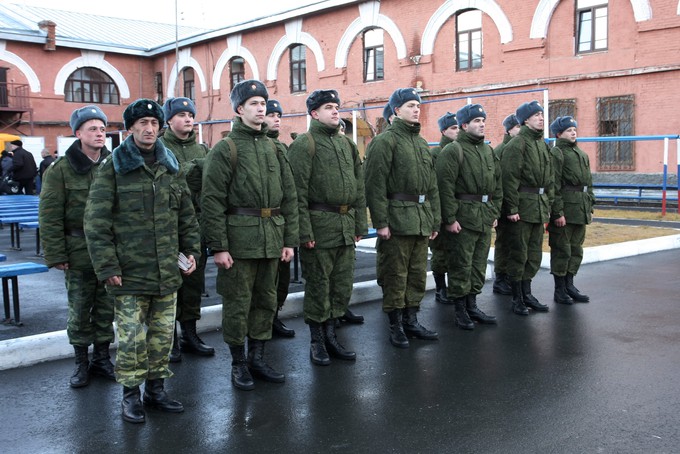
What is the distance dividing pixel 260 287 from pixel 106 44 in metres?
30.6

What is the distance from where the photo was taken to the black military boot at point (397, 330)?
19.2 feet

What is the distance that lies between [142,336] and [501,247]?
4.63 m

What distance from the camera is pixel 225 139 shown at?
491 cm

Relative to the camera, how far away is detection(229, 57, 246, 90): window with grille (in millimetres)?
30422

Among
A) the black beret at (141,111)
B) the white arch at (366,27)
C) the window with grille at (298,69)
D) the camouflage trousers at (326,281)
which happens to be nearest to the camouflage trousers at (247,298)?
the camouflage trousers at (326,281)

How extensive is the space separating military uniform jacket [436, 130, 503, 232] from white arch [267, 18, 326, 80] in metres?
21.3

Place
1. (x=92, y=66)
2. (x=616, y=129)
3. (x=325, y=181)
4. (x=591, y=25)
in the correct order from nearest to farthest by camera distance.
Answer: (x=325, y=181) → (x=616, y=129) → (x=591, y=25) → (x=92, y=66)

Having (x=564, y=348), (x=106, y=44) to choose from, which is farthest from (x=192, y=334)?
(x=106, y=44)

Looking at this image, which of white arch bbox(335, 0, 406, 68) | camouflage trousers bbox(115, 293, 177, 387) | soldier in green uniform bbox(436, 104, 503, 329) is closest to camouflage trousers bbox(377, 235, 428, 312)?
soldier in green uniform bbox(436, 104, 503, 329)

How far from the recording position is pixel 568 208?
7543mm

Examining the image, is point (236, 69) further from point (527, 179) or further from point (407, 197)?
point (407, 197)

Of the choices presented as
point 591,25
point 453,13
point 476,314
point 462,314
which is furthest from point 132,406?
point 453,13

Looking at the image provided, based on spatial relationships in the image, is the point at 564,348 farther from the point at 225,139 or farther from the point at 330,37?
the point at 330,37

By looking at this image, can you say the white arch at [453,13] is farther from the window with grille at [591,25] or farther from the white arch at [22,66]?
the white arch at [22,66]
